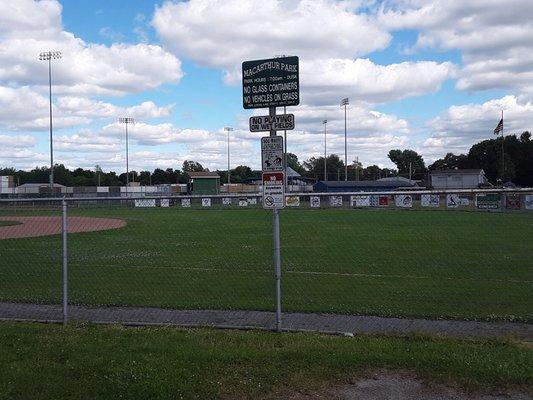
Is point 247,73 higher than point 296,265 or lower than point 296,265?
higher

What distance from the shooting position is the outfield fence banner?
29.0 ft

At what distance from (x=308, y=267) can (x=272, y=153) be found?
7.99m

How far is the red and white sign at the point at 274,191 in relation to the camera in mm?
7575

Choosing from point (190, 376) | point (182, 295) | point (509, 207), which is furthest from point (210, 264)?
point (190, 376)

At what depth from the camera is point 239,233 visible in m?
25.0

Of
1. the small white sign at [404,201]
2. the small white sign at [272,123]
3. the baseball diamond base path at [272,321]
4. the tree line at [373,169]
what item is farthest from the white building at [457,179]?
the small white sign at [272,123]

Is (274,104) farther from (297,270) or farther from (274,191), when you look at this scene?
(297,270)

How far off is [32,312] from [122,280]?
3685 millimetres

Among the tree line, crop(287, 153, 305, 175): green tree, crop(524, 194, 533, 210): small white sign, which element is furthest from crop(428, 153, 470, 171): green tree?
crop(524, 194, 533, 210): small white sign

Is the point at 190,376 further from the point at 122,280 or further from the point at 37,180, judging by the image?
the point at 37,180

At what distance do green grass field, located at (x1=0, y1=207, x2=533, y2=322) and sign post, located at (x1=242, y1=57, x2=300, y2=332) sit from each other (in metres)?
2.73

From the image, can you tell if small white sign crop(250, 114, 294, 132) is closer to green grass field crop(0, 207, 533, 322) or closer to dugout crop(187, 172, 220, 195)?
Answer: green grass field crop(0, 207, 533, 322)

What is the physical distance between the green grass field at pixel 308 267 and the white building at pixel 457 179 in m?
66.5

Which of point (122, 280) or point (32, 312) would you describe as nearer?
point (32, 312)
